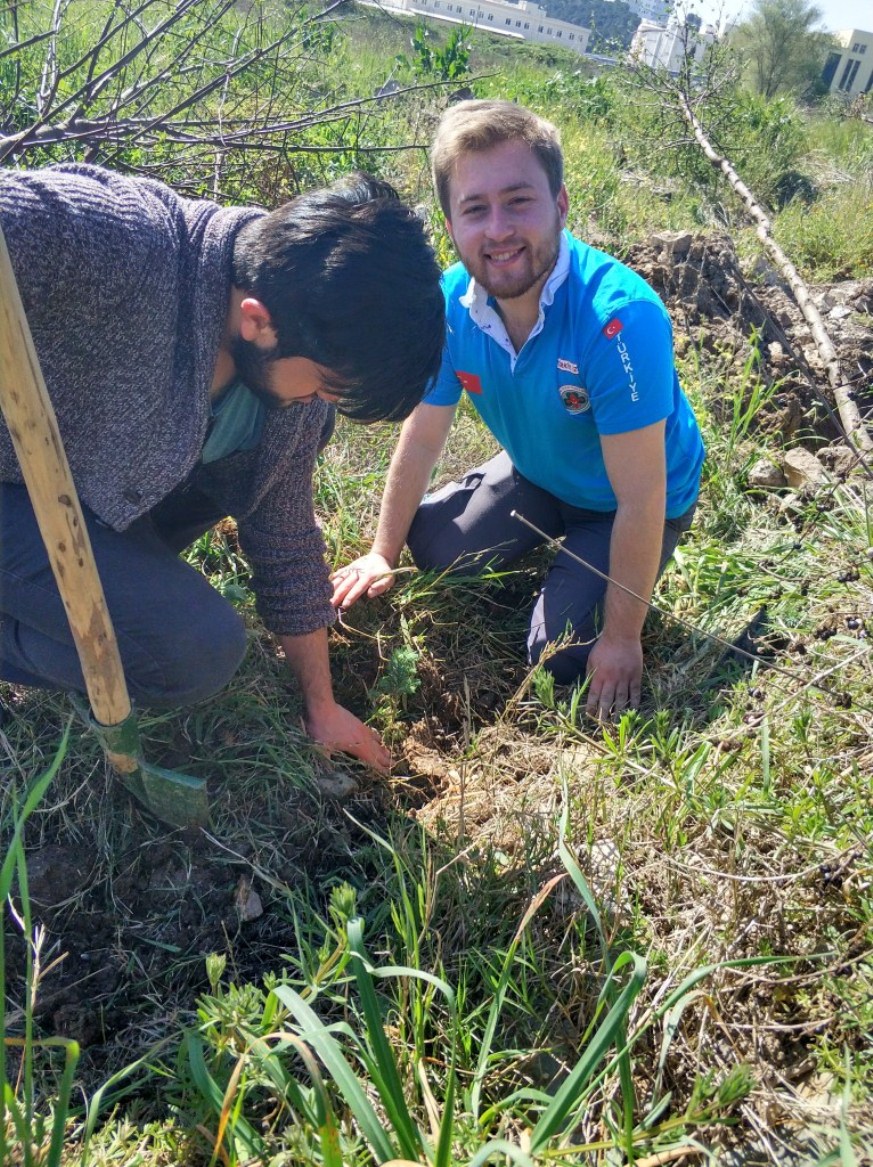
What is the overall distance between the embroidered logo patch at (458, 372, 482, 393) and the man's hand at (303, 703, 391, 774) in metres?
1.00

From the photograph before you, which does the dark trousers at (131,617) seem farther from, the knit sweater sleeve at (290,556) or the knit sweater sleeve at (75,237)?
the knit sweater sleeve at (75,237)

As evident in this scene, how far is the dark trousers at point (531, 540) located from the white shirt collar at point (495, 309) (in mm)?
486

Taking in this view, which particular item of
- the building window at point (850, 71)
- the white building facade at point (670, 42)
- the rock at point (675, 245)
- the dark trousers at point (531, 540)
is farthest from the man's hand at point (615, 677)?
the building window at point (850, 71)

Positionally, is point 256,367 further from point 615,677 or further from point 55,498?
point 615,677

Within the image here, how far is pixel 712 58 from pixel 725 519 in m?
4.91

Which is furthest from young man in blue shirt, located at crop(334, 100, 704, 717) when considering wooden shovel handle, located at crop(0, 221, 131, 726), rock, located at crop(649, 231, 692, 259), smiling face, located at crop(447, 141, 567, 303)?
rock, located at crop(649, 231, 692, 259)

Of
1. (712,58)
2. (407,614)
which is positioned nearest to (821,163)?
(712,58)

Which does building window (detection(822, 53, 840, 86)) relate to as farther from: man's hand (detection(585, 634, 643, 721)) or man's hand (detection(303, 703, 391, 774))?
Answer: man's hand (detection(303, 703, 391, 774))

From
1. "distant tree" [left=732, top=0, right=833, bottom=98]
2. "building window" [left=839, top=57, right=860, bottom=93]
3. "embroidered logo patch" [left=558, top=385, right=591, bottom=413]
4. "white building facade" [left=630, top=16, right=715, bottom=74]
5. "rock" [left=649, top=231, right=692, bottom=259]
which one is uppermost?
"building window" [left=839, top=57, right=860, bottom=93]

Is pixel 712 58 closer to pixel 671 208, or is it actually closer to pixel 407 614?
pixel 671 208

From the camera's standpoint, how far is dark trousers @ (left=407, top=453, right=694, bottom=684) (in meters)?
2.49

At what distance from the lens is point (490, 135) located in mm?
2279

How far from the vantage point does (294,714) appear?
2182 millimetres

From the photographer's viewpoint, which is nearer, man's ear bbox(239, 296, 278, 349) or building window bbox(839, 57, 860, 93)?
man's ear bbox(239, 296, 278, 349)
